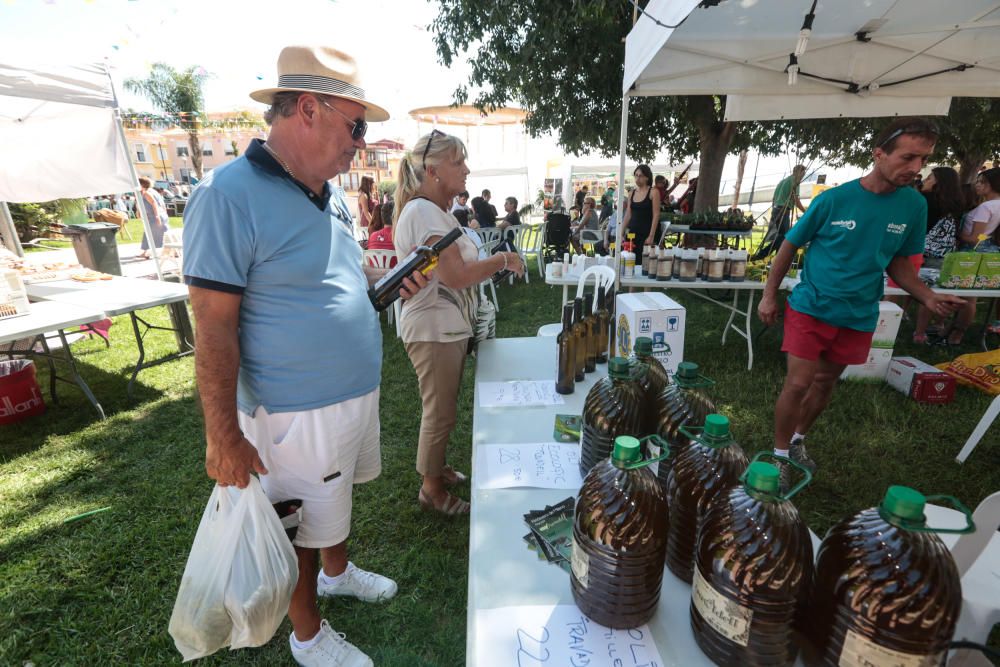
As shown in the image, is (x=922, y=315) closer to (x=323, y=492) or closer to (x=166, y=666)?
(x=323, y=492)

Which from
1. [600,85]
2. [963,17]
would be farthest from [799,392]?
[600,85]

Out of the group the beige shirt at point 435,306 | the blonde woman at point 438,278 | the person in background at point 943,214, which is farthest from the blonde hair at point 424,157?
the person in background at point 943,214

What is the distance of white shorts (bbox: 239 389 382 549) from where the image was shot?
144 centimetres

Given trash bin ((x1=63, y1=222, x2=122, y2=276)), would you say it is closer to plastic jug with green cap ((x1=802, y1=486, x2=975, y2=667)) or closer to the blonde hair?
the blonde hair

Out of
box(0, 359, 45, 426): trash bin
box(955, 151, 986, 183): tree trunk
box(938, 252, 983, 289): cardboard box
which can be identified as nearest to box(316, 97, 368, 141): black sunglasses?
box(0, 359, 45, 426): trash bin

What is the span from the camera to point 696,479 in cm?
91

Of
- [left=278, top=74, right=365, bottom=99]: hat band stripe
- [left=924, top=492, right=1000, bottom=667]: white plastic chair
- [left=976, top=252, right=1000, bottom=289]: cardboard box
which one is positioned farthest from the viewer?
[left=976, top=252, right=1000, bottom=289]: cardboard box

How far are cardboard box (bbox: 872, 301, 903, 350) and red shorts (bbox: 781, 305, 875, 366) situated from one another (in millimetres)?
1971

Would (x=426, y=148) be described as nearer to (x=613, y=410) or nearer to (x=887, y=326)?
(x=613, y=410)

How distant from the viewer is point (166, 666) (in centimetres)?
183

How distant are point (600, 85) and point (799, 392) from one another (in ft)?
19.2

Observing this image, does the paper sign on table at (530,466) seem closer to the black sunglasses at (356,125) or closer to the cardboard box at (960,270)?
the black sunglasses at (356,125)

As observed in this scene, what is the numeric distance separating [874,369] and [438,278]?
4121mm

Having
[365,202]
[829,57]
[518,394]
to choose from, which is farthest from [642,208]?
[518,394]
